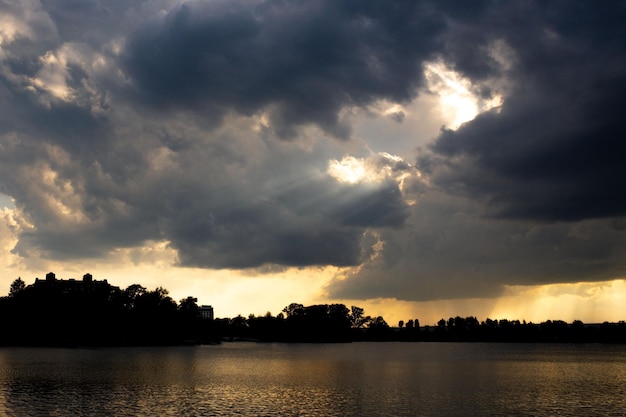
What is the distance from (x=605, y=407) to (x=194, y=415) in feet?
157

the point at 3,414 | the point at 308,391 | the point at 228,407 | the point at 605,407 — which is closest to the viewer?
the point at 3,414

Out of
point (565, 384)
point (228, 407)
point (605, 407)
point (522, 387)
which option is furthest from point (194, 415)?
point (565, 384)

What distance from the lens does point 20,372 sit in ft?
309

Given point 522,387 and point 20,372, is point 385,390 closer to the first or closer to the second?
point 522,387

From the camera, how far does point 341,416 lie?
59.3 meters

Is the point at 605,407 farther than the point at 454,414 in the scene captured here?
Yes

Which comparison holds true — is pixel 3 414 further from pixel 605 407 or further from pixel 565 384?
pixel 565 384

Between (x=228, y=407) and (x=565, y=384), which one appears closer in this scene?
(x=228, y=407)

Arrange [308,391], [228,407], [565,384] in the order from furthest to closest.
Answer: [565,384] → [308,391] → [228,407]

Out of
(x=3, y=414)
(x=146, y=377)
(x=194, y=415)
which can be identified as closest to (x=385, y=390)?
(x=194, y=415)

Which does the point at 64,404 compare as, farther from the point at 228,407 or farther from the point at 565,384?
the point at 565,384

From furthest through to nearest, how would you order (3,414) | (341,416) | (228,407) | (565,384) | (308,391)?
1. (565,384)
2. (308,391)
3. (228,407)
4. (341,416)
5. (3,414)

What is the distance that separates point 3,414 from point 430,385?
59.2 meters

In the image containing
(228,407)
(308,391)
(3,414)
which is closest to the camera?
(3,414)
